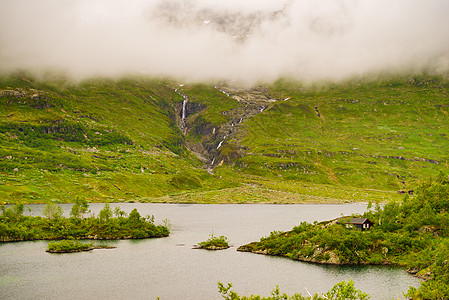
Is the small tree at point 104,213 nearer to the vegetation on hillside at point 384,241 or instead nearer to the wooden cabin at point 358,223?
the vegetation on hillside at point 384,241

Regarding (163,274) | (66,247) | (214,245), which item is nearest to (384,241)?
(214,245)

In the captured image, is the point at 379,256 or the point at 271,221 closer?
the point at 379,256

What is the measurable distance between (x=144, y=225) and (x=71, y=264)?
157ft

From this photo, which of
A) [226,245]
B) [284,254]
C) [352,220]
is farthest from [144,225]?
[352,220]

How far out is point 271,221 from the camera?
651ft

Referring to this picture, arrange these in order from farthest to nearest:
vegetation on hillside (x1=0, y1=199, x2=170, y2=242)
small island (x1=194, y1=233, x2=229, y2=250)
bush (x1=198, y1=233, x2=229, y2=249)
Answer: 1. vegetation on hillside (x1=0, y1=199, x2=170, y2=242)
2. bush (x1=198, y1=233, x2=229, y2=249)
3. small island (x1=194, y1=233, x2=229, y2=250)

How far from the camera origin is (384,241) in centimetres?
10919

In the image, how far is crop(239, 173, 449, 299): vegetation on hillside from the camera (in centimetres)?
10000

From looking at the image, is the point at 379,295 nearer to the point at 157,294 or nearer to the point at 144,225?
the point at 157,294

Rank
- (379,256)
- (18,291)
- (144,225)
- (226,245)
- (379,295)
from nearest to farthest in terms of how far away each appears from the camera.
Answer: (379,295) → (18,291) → (379,256) → (226,245) → (144,225)

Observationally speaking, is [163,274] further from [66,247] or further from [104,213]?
[104,213]

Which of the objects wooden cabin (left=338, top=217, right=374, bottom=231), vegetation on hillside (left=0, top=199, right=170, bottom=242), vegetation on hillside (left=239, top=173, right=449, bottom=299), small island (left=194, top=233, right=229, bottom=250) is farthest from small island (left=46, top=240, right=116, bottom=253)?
wooden cabin (left=338, top=217, right=374, bottom=231)

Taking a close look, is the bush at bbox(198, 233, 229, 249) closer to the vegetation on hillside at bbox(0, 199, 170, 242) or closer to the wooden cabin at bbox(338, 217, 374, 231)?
the vegetation on hillside at bbox(0, 199, 170, 242)

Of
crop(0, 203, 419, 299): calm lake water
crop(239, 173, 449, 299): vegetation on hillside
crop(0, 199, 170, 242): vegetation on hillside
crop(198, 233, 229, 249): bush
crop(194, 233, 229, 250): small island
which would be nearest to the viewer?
crop(0, 203, 419, 299): calm lake water
